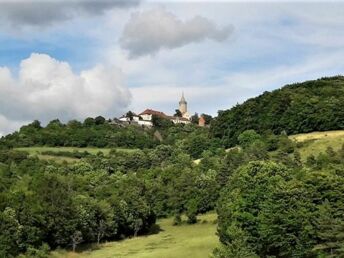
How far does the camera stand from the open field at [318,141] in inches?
5987

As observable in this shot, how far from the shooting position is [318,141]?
161 m

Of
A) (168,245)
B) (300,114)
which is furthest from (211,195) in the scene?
(300,114)

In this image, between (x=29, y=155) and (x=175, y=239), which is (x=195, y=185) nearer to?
(x=175, y=239)

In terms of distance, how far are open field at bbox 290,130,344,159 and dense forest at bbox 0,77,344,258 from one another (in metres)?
3.49

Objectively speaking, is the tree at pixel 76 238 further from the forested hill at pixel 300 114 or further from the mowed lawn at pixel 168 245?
the forested hill at pixel 300 114

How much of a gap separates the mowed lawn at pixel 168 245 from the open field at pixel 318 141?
4309 centimetres

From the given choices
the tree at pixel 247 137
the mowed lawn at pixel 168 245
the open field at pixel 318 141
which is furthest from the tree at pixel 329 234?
the tree at pixel 247 137

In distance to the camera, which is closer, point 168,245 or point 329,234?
point 329,234

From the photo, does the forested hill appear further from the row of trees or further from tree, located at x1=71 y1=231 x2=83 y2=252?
tree, located at x1=71 y1=231 x2=83 y2=252

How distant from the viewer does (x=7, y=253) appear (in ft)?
277

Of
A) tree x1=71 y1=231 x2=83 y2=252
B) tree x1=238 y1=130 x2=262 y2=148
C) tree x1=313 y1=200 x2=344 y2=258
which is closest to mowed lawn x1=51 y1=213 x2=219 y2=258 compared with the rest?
tree x1=71 y1=231 x2=83 y2=252

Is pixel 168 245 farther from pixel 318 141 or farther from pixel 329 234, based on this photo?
pixel 318 141

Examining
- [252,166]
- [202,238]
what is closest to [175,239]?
[202,238]

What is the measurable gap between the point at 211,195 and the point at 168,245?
36.1 metres
